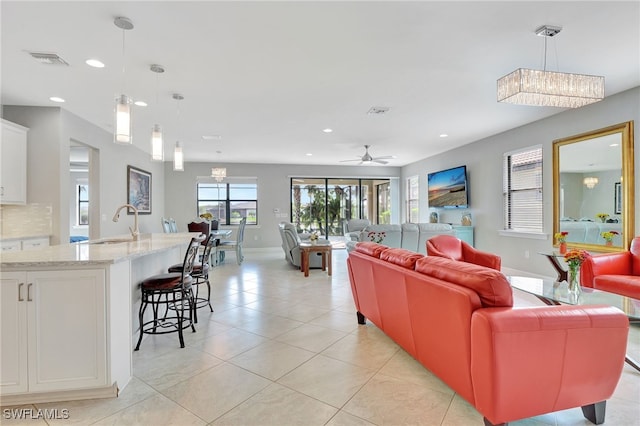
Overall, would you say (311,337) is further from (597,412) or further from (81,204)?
(81,204)

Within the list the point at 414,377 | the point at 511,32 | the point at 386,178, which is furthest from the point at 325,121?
the point at 386,178

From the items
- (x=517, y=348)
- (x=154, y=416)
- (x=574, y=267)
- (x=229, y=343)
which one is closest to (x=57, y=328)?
(x=154, y=416)

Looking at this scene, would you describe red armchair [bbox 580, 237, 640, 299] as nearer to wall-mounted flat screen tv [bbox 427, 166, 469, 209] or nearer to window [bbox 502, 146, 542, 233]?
window [bbox 502, 146, 542, 233]

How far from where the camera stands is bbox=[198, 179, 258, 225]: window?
31.6 feet

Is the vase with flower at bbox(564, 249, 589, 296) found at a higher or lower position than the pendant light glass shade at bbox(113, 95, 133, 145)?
lower

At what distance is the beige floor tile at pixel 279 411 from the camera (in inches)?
71.4

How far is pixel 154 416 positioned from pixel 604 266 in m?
4.56

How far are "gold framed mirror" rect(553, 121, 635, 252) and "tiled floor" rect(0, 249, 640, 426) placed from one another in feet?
5.40

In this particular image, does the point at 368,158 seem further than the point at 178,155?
Yes

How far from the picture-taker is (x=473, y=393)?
1.69 m

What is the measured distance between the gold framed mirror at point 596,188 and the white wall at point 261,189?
19.5 ft

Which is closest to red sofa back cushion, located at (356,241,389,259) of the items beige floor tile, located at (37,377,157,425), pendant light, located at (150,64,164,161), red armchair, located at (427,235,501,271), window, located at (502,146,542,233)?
red armchair, located at (427,235,501,271)

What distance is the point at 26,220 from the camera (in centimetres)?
449

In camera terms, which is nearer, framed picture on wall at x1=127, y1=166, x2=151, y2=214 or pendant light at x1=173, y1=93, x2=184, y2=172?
pendant light at x1=173, y1=93, x2=184, y2=172
